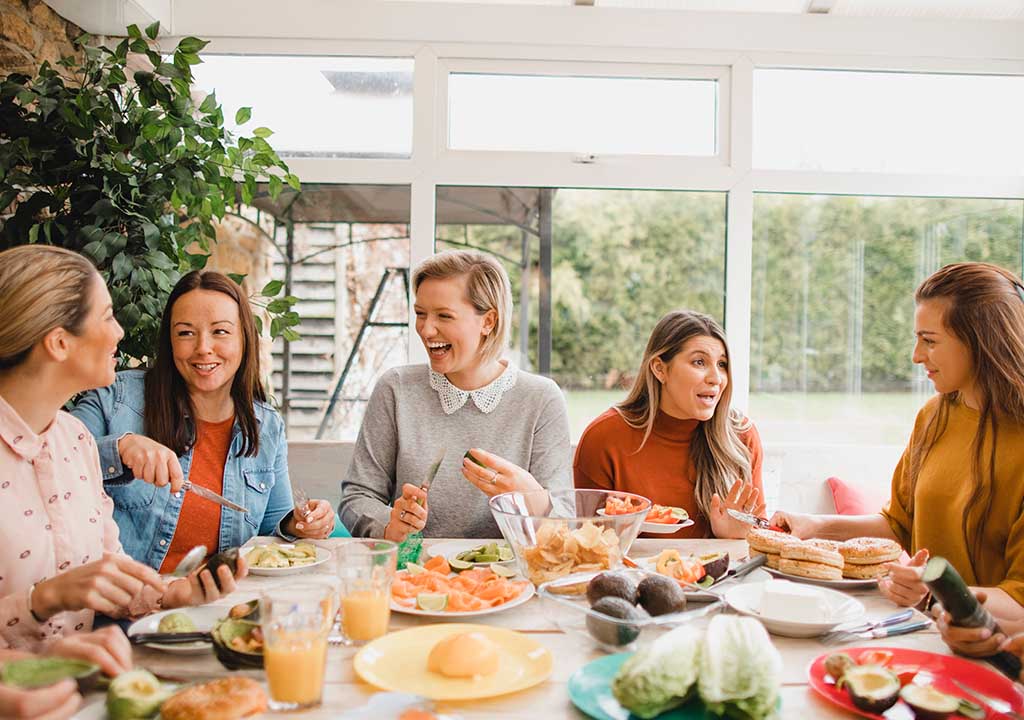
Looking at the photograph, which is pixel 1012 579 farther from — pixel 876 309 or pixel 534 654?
pixel 876 309

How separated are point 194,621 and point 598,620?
2.05 feet

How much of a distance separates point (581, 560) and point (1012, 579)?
0.88m

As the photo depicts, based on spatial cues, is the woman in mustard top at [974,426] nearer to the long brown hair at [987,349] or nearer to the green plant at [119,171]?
the long brown hair at [987,349]

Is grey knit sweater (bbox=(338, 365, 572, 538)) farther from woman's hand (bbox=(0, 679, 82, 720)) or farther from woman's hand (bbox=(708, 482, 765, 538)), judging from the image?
woman's hand (bbox=(0, 679, 82, 720))

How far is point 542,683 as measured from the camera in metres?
1.09

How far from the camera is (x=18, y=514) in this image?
1401mm

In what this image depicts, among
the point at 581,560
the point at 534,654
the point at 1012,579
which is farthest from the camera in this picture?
the point at 1012,579

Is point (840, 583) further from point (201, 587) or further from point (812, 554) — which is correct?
point (201, 587)

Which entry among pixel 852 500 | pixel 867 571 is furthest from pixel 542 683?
pixel 852 500

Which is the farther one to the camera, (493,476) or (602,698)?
(493,476)

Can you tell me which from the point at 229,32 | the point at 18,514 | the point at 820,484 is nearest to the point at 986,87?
the point at 820,484

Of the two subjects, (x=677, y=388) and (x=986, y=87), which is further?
(x=986, y=87)

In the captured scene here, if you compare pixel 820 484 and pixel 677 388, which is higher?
pixel 677 388

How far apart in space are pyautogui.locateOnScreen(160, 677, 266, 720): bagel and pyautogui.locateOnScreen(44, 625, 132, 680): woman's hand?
5.1 inches
